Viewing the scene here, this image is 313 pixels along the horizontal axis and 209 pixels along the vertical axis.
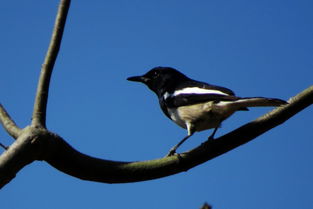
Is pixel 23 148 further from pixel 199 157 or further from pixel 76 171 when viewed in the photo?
pixel 199 157

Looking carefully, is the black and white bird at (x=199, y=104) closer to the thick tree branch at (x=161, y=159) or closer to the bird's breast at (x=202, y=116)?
the bird's breast at (x=202, y=116)

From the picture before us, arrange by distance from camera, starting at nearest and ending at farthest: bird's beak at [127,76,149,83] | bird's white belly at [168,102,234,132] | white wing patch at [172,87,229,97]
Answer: bird's white belly at [168,102,234,132], white wing patch at [172,87,229,97], bird's beak at [127,76,149,83]

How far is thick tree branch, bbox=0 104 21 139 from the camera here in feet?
8.79

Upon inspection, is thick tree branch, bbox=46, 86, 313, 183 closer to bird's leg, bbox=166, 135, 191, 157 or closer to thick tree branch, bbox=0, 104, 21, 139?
thick tree branch, bbox=0, 104, 21, 139

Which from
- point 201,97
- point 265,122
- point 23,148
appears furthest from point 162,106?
point 23,148

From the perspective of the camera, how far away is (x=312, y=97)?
3.26 metres

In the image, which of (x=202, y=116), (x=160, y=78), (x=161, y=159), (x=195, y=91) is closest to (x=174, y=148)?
(x=202, y=116)

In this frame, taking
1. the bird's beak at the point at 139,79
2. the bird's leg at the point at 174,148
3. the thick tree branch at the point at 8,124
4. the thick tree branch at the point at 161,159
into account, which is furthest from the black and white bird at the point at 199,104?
the thick tree branch at the point at 8,124

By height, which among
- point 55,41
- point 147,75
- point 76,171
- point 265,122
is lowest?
point 76,171

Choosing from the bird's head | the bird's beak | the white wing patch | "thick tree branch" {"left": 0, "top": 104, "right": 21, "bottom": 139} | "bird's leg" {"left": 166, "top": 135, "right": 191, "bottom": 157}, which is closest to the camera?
"thick tree branch" {"left": 0, "top": 104, "right": 21, "bottom": 139}

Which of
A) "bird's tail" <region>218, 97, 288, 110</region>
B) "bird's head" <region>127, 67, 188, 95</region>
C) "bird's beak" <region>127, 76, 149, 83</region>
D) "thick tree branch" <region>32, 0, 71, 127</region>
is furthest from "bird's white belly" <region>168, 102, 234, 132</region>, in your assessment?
"thick tree branch" <region>32, 0, 71, 127</region>

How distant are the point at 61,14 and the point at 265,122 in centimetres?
158

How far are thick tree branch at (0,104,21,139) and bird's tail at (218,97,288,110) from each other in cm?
187

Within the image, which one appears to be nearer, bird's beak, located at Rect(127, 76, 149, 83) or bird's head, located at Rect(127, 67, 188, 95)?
bird's head, located at Rect(127, 67, 188, 95)
